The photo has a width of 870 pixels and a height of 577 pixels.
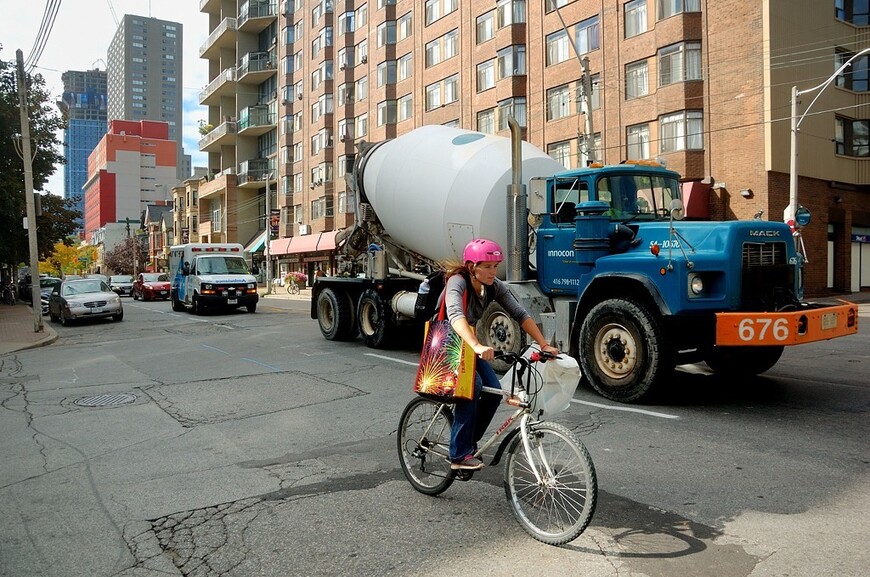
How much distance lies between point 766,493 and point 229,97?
7799 cm

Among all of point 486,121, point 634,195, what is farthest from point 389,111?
point 634,195

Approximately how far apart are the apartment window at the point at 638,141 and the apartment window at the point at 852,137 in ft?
26.8

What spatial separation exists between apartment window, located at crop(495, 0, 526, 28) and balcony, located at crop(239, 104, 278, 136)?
116 feet

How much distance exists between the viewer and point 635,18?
30.8m

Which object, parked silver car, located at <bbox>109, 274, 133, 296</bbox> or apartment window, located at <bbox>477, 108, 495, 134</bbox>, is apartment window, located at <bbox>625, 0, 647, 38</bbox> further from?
parked silver car, located at <bbox>109, 274, 133, 296</bbox>

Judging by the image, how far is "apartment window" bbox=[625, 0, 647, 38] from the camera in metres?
30.4

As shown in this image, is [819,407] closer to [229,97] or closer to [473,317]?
[473,317]

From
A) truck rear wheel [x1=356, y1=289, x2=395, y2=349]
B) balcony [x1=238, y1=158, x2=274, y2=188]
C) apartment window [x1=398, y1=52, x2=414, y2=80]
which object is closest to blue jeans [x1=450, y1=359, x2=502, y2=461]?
truck rear wheel [x1=356, y1=289, x2=395, y2=349]

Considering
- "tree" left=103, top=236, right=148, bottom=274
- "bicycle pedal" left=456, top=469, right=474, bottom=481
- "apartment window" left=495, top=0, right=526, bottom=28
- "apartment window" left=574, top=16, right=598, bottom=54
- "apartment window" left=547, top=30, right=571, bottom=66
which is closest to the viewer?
"bicycle pedal" left=456, top=469, right=474, bottom=481

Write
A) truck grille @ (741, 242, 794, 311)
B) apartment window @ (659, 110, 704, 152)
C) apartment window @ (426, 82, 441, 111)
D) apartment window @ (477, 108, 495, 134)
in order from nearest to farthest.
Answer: truck grille @ (741, 242, 794, 311), apartment window @ (659, 110, 704, 152), apartment window @ (477, 108, 495, 134), apartment window @ (426, 82, 441, 111)

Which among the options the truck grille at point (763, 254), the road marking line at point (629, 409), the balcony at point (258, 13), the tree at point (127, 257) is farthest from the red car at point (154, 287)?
the tree at point (127, 257)

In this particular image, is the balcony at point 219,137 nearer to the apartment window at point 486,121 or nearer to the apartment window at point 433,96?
the apartment window at point 433,96

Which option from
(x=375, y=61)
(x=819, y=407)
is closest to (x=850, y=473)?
(x=819, y=407)

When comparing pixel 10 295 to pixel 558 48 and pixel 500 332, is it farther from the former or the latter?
pixel 500 332
